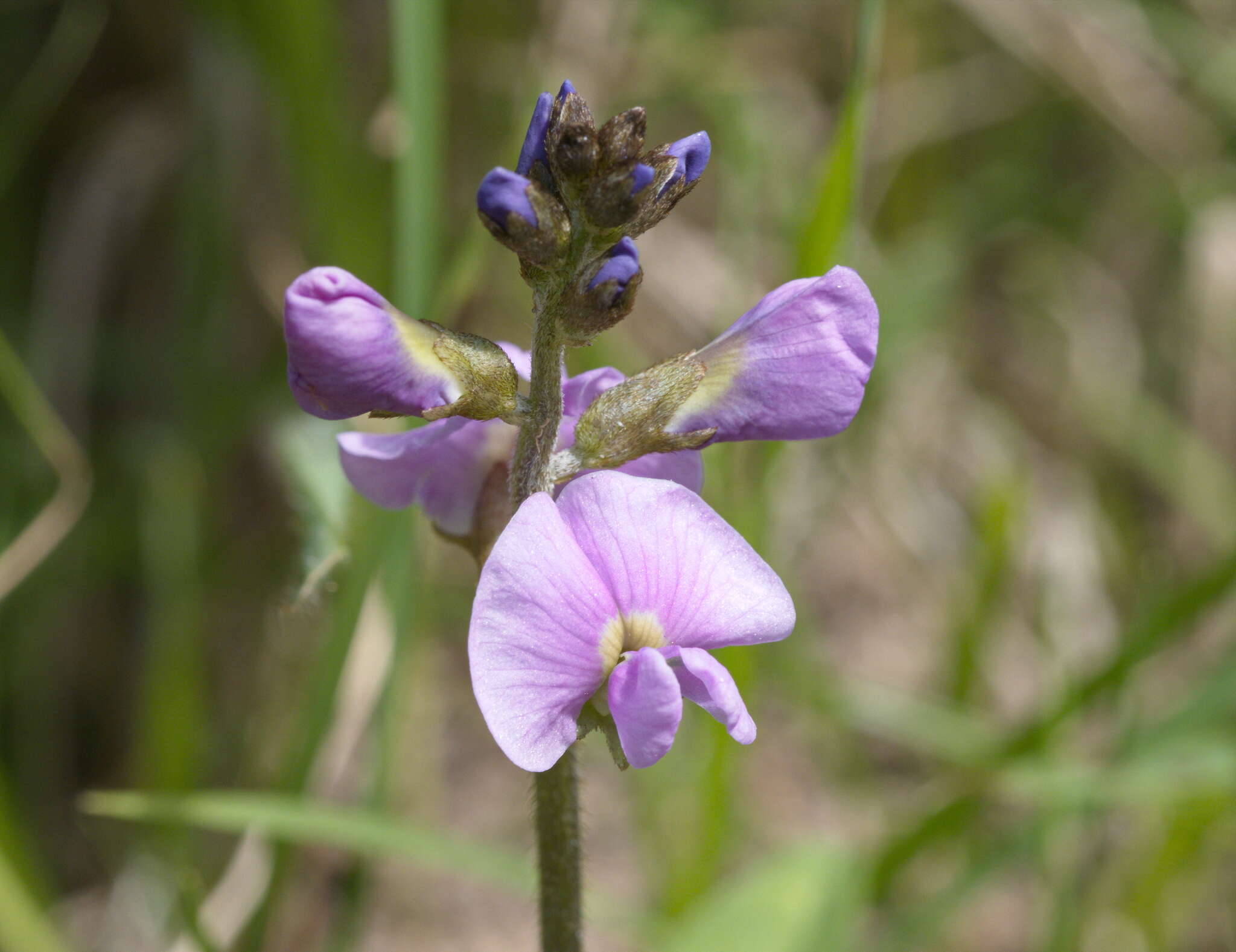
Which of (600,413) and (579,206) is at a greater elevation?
(579,206)

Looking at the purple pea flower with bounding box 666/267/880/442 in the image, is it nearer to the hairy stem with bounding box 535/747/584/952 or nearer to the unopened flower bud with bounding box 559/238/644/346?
the unopened flower bud with bounding box 559/238/644/346

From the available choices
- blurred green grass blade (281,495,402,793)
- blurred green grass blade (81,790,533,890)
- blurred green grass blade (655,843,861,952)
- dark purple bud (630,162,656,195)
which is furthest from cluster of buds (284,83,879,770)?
blurred green grass blade (655,843,861,952)

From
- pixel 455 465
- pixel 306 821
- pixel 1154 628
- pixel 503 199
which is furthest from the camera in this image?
pixel 1154 628

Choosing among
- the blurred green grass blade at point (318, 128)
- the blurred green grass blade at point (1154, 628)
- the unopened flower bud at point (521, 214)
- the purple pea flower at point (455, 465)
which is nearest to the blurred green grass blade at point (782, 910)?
the blurred green grass blade at point (1154, 628)

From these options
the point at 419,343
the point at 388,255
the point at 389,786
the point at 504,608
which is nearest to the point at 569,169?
the point at 419,343

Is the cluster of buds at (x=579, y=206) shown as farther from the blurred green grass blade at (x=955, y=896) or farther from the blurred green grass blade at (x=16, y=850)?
the blurred green grass blade at (x=16, y=850)

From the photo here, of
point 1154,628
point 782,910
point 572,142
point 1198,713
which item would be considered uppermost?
point 572,142

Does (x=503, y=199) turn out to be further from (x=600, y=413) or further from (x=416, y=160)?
(x=416, y=160)

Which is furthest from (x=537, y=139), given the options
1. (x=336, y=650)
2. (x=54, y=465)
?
(x=54, y=465)
